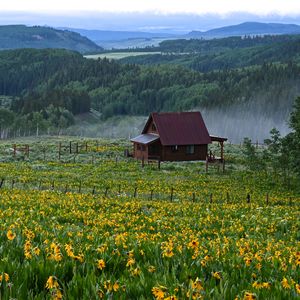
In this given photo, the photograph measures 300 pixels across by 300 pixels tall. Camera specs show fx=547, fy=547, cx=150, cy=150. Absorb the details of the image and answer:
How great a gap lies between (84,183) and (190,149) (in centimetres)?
2487

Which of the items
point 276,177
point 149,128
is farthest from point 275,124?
point 276,177

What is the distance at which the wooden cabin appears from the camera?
5975cm

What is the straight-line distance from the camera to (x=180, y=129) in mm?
60719

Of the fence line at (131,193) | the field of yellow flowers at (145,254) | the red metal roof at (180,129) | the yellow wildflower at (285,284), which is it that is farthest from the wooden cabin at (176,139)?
the yellow wildflower at (285,284)

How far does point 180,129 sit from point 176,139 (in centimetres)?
149

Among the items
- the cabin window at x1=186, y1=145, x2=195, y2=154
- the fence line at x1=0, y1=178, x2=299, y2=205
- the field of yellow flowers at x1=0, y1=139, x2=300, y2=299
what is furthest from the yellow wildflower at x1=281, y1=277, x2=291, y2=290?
the cabin window at x1=186, y1=145, x2=195, y2=154

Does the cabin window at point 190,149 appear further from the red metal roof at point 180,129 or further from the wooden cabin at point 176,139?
the red metal roof at point 180,129

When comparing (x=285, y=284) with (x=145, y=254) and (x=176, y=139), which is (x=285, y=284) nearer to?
(x=145, y=254)

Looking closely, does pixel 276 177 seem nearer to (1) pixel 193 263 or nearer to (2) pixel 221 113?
(1) pixel 193 263

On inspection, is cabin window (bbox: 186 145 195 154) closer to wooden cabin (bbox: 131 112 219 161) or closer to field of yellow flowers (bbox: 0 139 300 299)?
wooden cabin (bbox: 131 112 219 161)

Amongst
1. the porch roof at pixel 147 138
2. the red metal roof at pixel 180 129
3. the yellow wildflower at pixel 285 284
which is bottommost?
the porch roof at pixel 147 138

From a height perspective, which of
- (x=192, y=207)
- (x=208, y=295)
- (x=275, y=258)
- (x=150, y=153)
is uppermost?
(x=208, y=295)

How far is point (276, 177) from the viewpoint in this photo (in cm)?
4656

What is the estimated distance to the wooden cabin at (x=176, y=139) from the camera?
5975cm
